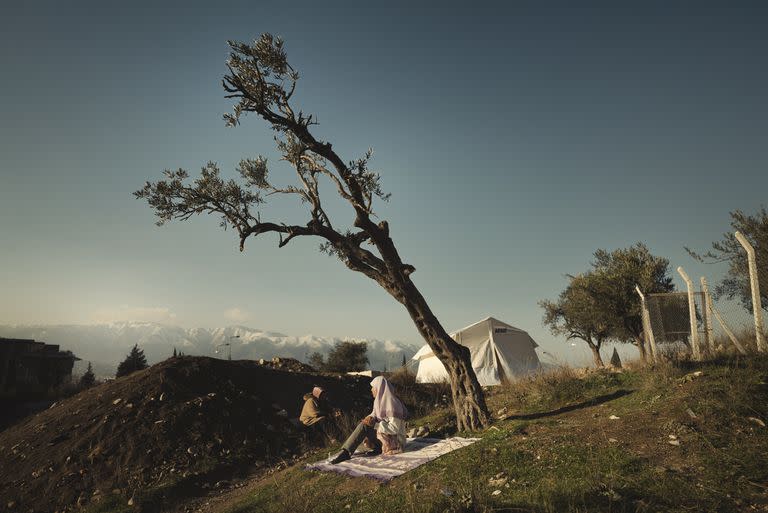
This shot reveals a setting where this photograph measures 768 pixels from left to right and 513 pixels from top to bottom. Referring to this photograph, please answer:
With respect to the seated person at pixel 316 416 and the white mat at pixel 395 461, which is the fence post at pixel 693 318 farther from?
the seated person at pixel 316 416

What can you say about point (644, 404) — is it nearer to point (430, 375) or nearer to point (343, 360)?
point (430, 375)

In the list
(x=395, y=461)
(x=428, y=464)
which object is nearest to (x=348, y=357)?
(x=395, y=461)

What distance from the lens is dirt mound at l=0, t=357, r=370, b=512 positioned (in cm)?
966

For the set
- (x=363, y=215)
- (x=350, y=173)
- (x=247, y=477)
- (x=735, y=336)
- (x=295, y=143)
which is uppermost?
(x=295, y=143)

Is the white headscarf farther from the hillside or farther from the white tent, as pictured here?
the white tent

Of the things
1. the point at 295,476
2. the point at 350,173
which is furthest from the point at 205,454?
the point at 350,173

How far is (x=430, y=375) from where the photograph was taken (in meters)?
27.8

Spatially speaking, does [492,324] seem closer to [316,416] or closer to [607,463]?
[316,416]

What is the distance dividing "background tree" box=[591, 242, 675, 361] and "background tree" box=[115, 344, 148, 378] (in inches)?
1209

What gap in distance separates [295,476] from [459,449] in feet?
11.4

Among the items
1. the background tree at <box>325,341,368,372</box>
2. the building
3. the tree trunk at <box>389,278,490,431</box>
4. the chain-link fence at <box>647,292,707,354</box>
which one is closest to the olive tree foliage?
the chain-link fence at <box>647,292,707,354</box>

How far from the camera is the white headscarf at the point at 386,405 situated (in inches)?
364

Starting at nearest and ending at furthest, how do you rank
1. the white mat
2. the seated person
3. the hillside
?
the hillside → the white mat → the seated person

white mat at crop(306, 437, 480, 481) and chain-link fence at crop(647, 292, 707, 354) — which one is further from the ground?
chain-link fence at crop(647, 292, 707, 354)
